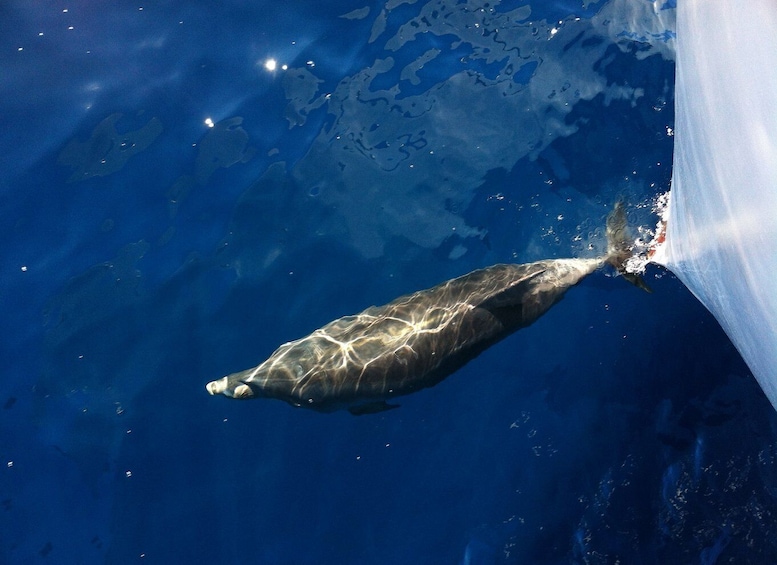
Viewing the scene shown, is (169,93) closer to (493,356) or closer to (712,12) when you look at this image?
(493,356)

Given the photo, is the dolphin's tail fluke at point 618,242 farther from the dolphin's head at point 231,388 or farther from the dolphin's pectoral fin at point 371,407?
the dolphin's head at point 231,388

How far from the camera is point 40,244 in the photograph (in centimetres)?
720

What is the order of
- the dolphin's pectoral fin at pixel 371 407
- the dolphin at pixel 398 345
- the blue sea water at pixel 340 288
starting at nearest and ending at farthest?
the dolphin at pixel 398 345, the dolphin's pectoral fin at pixel 371 407, the blue sea water at pixel 340 288

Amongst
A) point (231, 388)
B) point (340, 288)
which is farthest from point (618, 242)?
point (231, 388)

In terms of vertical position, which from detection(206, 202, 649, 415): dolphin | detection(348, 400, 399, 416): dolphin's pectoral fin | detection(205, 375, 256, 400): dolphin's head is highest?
detection(206, 202, 649, 415): dolphin

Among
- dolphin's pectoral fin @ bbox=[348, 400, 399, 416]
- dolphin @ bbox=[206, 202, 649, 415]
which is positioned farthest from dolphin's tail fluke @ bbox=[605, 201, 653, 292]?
dolphin's pectoral fin @ bbox=[348, 400, 399, 416]

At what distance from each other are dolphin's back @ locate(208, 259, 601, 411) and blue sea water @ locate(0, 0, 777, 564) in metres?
0.77

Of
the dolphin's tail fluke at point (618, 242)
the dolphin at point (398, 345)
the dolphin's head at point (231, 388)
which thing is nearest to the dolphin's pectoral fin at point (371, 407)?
the dolphin at point (398, 345)

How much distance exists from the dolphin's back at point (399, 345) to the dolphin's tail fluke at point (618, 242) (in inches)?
44.7

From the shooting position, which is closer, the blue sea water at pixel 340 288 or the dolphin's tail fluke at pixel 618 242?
the blue sea water at pixel 340 288

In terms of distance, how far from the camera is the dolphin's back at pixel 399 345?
19.1 ft

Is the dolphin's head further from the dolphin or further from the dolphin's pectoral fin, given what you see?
the dolphin's pectoral fin

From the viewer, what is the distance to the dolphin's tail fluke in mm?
6941

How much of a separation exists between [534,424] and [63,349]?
5335 mm
